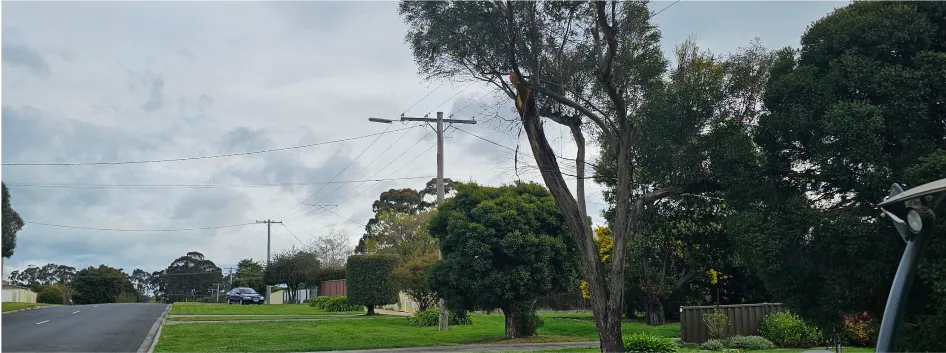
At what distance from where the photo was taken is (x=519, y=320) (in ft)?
70.0

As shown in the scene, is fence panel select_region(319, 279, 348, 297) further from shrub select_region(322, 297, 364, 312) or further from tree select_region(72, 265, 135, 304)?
tree select_region(72, 265, 135, 304)

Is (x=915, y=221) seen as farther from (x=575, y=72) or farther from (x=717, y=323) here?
(x=717, y=323)

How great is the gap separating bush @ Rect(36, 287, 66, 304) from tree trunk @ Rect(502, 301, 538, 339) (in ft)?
189

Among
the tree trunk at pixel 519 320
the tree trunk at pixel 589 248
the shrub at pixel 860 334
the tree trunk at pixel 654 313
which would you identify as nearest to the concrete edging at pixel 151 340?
the tree trunk at pixel 519 320

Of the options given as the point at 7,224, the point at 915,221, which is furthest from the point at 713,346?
the point at 7,224

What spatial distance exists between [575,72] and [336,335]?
38.1 feet

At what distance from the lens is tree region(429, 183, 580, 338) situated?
20250mm

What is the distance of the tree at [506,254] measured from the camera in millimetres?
20250

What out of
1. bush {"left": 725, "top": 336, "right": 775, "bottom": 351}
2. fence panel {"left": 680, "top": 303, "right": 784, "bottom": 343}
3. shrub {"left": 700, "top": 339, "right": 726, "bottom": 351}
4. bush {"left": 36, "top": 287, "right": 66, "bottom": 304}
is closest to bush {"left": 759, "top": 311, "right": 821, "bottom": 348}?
bush {"left": 725, "top": 336, "right": 775, "bottom": 351}

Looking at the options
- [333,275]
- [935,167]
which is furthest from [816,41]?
[333,275]

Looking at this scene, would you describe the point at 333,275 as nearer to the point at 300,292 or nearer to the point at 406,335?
the point at 300,292

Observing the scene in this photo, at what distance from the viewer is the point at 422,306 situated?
103 feet

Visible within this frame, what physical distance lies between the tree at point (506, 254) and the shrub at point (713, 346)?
4.02 metres

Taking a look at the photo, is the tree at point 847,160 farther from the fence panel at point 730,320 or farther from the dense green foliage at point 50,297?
the dense green foliage at point 50,297
